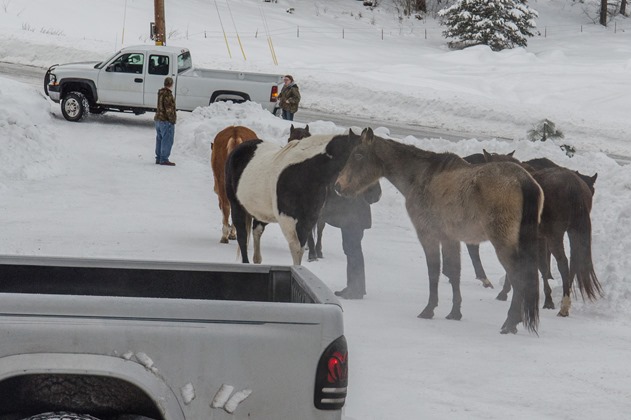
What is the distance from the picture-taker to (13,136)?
19.8 meters

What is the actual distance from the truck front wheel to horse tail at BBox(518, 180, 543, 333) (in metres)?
17.5

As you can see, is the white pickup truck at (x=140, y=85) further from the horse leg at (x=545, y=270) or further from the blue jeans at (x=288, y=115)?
the horse leg at (x=545, y=270)

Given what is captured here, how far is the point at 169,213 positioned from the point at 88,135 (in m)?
8.15

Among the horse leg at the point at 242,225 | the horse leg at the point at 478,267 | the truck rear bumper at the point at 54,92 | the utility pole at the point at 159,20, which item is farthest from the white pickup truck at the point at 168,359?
the utility pole at the point at 159,20

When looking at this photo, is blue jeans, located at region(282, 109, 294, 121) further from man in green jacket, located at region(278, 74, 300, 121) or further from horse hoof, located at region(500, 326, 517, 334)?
horse hoof, located at region(500, 326, 517, 334)

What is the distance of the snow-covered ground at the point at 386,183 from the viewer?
27.1ft

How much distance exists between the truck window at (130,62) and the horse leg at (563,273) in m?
17.0

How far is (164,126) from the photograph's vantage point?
21.0 m

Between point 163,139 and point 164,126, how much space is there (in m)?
0.27

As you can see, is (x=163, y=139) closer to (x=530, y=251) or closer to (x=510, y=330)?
(x=530, y=251)

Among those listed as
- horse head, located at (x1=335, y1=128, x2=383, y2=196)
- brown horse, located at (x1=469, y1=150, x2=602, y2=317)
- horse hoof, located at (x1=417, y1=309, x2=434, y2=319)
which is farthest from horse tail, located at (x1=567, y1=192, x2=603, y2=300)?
horse head, located at (x1=335, y1=128, x2=383, y2=196)

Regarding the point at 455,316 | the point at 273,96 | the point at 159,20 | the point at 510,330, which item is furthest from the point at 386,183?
the point at 159,20

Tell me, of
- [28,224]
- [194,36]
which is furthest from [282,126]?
[194,36]

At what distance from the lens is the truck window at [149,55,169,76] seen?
86.4ft
